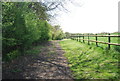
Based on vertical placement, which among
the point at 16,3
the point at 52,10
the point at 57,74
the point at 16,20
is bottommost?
the point at 57,74

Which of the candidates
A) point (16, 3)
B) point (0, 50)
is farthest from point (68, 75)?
point (16, 3)

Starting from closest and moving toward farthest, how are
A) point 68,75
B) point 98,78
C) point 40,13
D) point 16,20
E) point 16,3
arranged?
1. point 98,78
2. point 68,75
3. point 16,20
4. point 16,3
5. point 40,13

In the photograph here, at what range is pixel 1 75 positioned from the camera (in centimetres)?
406

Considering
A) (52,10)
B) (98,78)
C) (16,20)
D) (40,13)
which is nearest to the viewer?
(98,78)

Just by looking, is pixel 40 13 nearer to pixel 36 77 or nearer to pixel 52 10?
pixel 52 10

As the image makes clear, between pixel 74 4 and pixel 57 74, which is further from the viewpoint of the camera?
pixel 74 4

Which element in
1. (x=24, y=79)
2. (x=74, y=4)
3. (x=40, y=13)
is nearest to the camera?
(x=24, y=79)

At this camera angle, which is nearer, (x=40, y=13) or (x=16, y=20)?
(x=16, y=20)

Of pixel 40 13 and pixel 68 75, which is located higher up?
pixel 40 13

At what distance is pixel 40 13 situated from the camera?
12.7 m

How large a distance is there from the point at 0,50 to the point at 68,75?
9.41 ft

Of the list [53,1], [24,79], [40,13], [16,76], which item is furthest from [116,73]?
[53,1]

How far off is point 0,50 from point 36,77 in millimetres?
1803

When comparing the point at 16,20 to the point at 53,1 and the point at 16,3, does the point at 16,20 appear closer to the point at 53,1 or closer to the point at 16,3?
the point at 16,3
